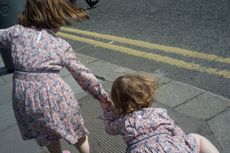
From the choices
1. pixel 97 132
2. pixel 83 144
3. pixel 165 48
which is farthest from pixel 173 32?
pixel 83 144

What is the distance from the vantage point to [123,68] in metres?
5.08

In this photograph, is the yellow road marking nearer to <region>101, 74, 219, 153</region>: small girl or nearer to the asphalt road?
the asphalt road

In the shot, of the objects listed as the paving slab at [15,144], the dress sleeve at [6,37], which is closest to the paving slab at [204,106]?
the paving slab at [15,144]

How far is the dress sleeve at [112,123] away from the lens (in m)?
2.49

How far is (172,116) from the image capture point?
12.2ft

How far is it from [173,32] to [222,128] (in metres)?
3.04

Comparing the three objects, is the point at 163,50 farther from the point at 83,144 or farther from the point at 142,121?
the point at 142,121

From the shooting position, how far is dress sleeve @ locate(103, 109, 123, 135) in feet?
8.17

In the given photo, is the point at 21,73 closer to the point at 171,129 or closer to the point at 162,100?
the point at 171,129

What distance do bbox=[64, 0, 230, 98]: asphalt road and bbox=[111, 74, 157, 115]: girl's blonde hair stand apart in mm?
1904

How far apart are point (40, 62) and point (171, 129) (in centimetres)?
93

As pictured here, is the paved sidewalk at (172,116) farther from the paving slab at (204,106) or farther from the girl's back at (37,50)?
the girl's back at (37,50)

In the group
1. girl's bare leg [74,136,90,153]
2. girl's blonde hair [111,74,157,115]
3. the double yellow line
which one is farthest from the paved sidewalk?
girl's blonde hair [111,74,157,115]

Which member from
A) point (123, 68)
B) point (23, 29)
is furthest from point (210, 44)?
point (23, 29)
